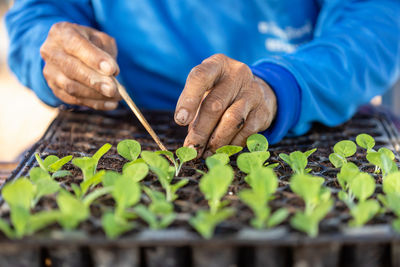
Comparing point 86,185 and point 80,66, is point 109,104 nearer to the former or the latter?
point 80,66

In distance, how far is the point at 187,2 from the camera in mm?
1011

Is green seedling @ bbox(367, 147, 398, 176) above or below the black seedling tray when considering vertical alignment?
above

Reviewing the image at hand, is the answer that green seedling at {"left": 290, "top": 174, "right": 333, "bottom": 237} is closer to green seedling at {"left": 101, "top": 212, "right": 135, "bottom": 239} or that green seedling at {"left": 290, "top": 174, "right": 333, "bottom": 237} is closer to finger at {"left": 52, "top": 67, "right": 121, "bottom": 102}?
green seedling at {"left": 101, "top": 212, "right": 135, "bottom": 239}

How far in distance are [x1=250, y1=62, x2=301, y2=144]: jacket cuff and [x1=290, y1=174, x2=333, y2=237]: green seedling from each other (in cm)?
28

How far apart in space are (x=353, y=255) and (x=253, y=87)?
0.35 meters

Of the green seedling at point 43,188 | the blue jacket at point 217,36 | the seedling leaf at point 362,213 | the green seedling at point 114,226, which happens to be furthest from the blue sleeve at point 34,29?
the seedling leaf at point 362,213

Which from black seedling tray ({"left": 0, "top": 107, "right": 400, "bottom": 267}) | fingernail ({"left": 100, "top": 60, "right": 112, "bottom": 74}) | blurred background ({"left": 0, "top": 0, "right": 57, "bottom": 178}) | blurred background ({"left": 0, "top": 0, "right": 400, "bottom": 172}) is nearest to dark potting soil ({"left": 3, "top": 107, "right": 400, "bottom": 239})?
black seedling tray ({"left": 0, "top": 107, "right": 400, "bottom": 267})

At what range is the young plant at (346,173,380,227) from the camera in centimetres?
39

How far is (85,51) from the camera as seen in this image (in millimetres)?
754

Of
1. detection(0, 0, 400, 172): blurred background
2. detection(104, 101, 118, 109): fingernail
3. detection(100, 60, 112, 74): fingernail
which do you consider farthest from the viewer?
detection(0, 0, 400, 172): blurred background

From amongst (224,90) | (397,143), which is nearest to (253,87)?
(224,90)

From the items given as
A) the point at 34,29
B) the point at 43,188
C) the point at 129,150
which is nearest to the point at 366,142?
the point at 129,150

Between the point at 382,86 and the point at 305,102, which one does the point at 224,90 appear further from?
the point at 382,86

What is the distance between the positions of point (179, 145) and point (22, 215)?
363 millimetres
